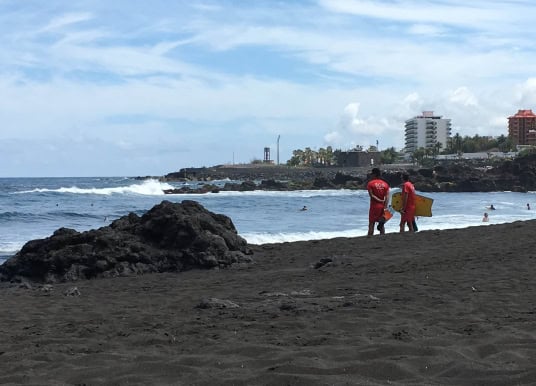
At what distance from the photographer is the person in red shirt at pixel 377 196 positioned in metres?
13.8

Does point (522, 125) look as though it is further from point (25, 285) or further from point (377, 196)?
point (25, 285)

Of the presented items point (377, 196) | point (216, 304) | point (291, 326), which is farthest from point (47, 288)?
point (377, 196)

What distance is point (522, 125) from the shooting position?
188m

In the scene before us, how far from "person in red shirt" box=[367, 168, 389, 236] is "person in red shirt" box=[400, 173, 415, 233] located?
552mm

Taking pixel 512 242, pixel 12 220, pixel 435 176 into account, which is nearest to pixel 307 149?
pixel 435 176

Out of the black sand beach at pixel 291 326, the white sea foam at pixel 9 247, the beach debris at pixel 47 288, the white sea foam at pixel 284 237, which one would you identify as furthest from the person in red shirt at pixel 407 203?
the white sea foam at pixel 9 247

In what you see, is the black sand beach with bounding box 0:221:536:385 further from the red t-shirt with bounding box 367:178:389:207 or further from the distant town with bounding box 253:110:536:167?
the distant town with bounding box 253:110:536:167

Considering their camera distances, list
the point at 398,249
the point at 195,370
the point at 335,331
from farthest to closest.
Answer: the point at 398,249, the point at 335,331, the point at 195,370

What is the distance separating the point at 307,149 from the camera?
7283 inches

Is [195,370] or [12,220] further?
[12,220]

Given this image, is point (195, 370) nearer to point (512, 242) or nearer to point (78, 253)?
point (78, 253)

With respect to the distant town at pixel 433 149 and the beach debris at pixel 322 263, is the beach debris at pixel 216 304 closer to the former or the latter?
the beach debris at pixel 322 263

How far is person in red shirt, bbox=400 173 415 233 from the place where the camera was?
1442 centimetres

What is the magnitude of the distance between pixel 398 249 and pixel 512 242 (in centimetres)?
200
